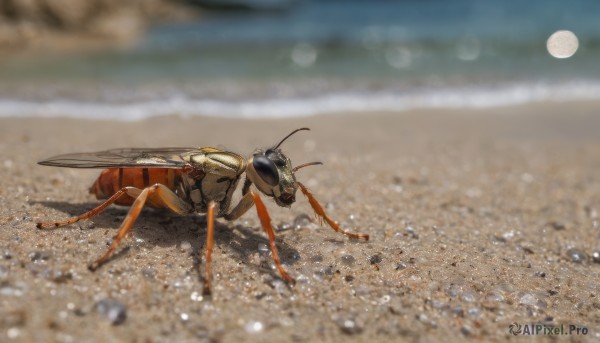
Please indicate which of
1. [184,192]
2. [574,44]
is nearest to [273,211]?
[184,192]

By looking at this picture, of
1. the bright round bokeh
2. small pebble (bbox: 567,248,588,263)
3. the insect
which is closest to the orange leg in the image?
the insect

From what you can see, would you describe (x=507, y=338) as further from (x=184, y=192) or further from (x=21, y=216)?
(x=21, y=216)

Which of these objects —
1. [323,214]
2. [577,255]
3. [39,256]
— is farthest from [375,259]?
[39,256]

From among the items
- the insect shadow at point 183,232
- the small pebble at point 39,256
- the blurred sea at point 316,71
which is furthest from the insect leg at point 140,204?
the blurred sea at point 316,71

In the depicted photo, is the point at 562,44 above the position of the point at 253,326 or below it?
above

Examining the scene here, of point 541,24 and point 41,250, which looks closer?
point 41,250

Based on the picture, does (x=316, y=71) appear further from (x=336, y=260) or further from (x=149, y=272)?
(x=149, y=272)

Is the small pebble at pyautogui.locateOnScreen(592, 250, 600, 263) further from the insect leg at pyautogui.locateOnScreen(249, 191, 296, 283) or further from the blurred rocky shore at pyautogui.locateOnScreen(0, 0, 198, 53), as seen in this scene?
the blurred rocky shore at pyautogui.locateOnScreen(0, 0, 198, 53)
